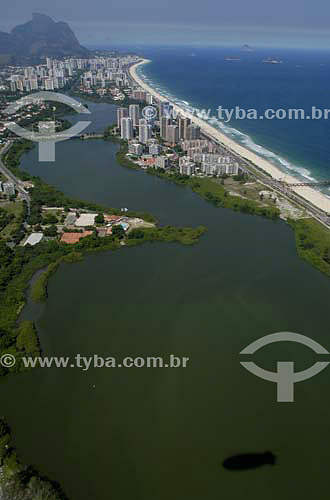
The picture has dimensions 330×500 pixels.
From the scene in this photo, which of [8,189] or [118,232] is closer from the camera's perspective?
[118,232]

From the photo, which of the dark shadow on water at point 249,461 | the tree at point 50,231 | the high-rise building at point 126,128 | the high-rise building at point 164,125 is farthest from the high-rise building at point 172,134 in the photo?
the dark shadow on water at point 249,461

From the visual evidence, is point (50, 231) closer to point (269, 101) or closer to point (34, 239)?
point (34, 239)

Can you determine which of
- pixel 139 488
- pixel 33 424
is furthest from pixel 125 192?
pixel 139 488

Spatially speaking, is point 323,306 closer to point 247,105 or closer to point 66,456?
point 66,456

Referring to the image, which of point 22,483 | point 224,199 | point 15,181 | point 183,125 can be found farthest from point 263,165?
point 22,483

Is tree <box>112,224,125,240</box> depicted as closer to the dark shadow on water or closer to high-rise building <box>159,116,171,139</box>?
the dark shadow on water

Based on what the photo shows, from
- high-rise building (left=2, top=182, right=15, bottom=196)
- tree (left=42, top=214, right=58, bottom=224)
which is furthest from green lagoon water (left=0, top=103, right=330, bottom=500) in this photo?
high-rise building (left=2, top=182, right=15, bottom=196)
